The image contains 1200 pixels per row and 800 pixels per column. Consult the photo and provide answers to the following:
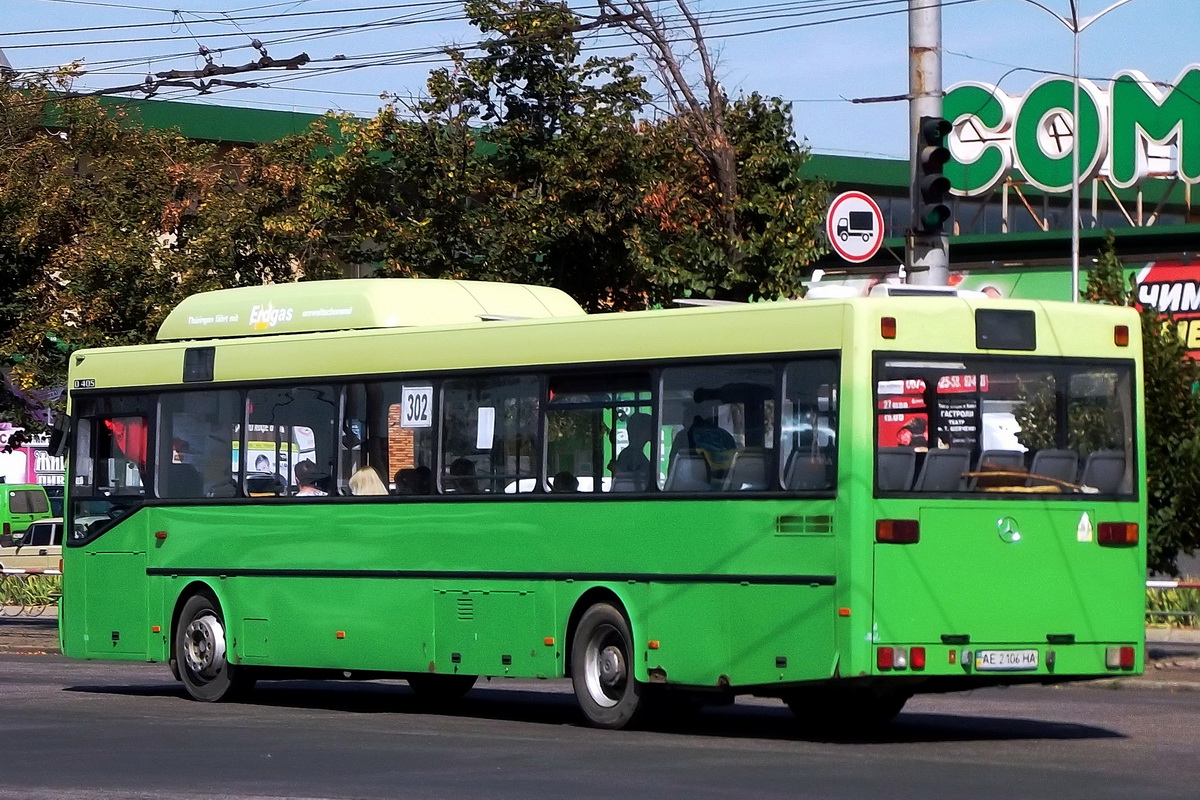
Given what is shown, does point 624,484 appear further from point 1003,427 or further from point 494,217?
point 494,217

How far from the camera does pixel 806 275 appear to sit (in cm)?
3081

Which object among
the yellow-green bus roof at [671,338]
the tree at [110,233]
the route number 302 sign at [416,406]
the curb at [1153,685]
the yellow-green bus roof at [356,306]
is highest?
the tree at [110,233]

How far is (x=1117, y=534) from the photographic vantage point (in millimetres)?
13125

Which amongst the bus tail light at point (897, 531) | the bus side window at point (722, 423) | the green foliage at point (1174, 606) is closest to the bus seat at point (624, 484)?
the bus side window at point (722, 423)

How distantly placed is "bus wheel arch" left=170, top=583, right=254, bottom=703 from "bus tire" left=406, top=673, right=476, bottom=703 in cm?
135

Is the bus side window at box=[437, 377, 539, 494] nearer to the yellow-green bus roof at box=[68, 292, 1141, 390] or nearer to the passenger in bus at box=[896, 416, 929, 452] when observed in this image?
the yellow-green bus roof at box=[68, 292, 1141, 390]

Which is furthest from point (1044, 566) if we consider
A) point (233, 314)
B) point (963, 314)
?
point (233, 314)

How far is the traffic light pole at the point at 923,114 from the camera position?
17266 mm

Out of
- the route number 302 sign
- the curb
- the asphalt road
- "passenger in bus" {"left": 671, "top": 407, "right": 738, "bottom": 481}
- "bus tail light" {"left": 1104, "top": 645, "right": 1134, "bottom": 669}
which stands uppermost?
the route number 302 sign

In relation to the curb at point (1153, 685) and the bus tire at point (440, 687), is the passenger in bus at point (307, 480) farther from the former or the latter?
the curb at point (1153, 685)

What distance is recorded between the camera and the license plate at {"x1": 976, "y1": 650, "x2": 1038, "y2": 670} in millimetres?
12602

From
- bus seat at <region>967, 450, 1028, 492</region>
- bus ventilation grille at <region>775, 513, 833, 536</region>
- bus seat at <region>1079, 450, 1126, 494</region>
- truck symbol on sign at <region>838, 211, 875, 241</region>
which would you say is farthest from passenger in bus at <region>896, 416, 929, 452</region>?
truck symbol on sign at <region>838, 211, 875, 241</region>

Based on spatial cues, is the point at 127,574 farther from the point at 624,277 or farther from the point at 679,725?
the point at 624,277

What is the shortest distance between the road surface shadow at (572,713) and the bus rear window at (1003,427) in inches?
64.8
